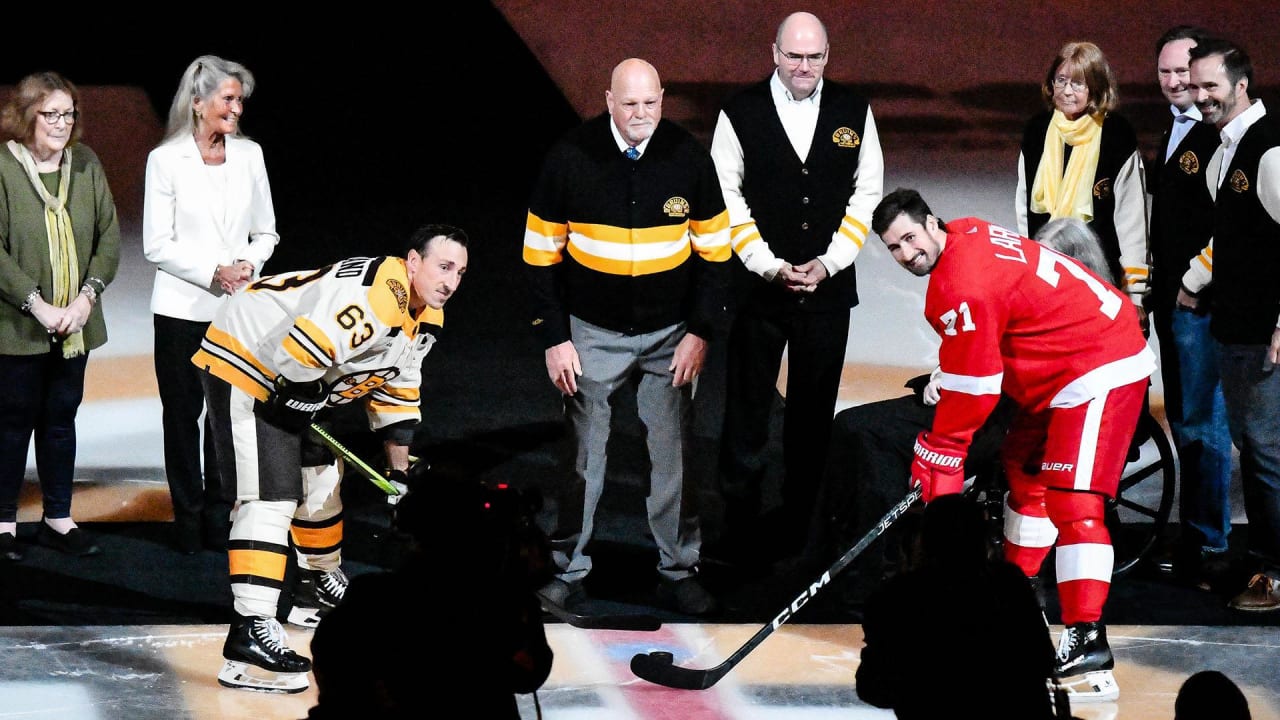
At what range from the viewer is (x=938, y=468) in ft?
12.1

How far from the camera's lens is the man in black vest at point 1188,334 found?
4.27 metres

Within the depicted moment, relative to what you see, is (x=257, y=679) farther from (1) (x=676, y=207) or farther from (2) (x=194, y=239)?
(1) (x=676, y=207)

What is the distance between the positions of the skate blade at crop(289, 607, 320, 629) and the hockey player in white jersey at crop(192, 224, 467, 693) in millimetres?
341

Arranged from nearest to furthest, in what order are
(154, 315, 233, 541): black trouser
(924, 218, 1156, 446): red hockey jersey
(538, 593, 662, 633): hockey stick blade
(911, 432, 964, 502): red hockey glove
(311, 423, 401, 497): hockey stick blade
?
(924, 218, 1156, 446): red hockey jersey, (911, 432, 964, 502): red hockey glove, (311, 423, 401, 497): hockey stick blade, (538, 593, 662, 633): hockey stick blade, (154, 315, 233, 541): black trouser

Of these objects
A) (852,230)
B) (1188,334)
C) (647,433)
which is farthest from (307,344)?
(1188,334)

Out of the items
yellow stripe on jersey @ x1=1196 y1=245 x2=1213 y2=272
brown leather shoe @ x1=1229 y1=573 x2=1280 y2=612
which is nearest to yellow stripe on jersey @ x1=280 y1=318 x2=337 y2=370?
yellow stripe on jersey @ x1=1196 y1=245 x2=1213 y2=272

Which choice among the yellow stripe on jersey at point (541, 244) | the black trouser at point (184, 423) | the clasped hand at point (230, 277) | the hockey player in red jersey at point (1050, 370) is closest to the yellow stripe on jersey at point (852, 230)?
the hockey player in red jersey at point (1050, 370)

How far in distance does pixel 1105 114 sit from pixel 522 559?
9.08ft

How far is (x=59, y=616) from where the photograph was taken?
13.3 feet

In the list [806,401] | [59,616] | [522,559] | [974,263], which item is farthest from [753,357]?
[522,559]

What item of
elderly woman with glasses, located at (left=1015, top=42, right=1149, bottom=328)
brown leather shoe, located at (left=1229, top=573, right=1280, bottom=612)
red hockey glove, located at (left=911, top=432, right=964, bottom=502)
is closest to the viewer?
red hockey glove, located at (left=911, top=432, right=964, bottom=502)

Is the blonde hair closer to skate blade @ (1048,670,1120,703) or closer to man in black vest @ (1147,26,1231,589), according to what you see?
man in black vest @ (1147,26,1231,589)

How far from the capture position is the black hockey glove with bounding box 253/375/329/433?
12.2 feet

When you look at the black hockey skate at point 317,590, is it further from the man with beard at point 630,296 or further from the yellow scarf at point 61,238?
the yellow scarf at point 61,238
